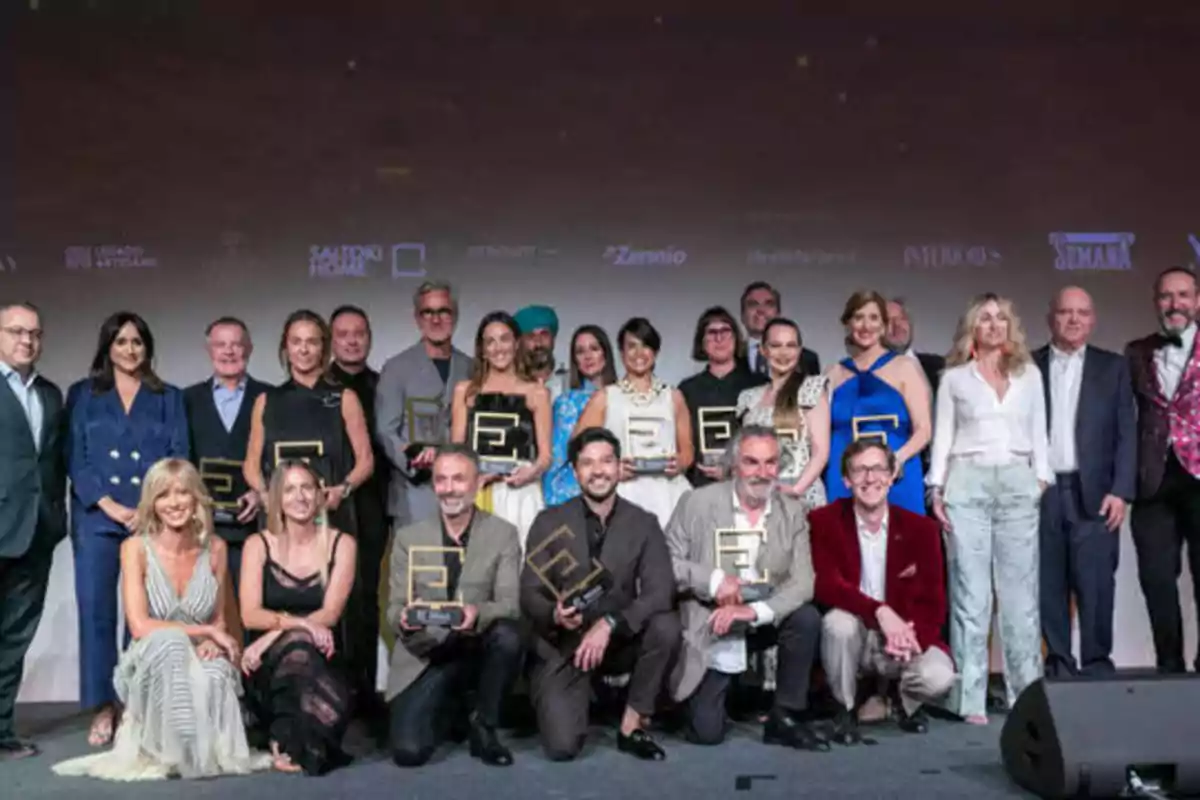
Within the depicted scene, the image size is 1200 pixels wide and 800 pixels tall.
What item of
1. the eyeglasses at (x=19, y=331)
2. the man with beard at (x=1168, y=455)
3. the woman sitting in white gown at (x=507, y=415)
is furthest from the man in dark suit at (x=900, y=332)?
the eyeglasses at (x=19, y=331)

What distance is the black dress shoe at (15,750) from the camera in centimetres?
462

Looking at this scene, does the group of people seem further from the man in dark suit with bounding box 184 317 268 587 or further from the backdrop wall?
the backdrop wall

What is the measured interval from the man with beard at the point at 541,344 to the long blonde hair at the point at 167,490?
1.45m

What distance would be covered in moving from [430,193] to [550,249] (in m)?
0.63

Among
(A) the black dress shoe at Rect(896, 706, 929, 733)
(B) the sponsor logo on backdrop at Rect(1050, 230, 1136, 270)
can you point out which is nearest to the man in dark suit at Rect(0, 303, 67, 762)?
(A) the black dress shoe at Rect(896, 706, 929, 733)

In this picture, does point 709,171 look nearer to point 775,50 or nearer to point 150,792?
point 775,50

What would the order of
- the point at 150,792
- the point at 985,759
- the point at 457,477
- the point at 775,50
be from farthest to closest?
the point at 775,50
the point at 457,477
the point at 985,759
the point at 150,792

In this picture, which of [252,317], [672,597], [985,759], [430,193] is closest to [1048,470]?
[985,759]

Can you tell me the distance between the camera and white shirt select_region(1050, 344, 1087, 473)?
530 centimetres

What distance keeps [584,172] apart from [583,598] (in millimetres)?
2538

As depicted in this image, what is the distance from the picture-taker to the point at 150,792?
13.3 feet

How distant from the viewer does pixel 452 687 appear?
4555 millimetres

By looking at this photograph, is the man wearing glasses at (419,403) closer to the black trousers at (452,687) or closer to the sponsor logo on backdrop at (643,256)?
the black trousers at (452,687)

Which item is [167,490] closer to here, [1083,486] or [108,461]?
[108,461]
